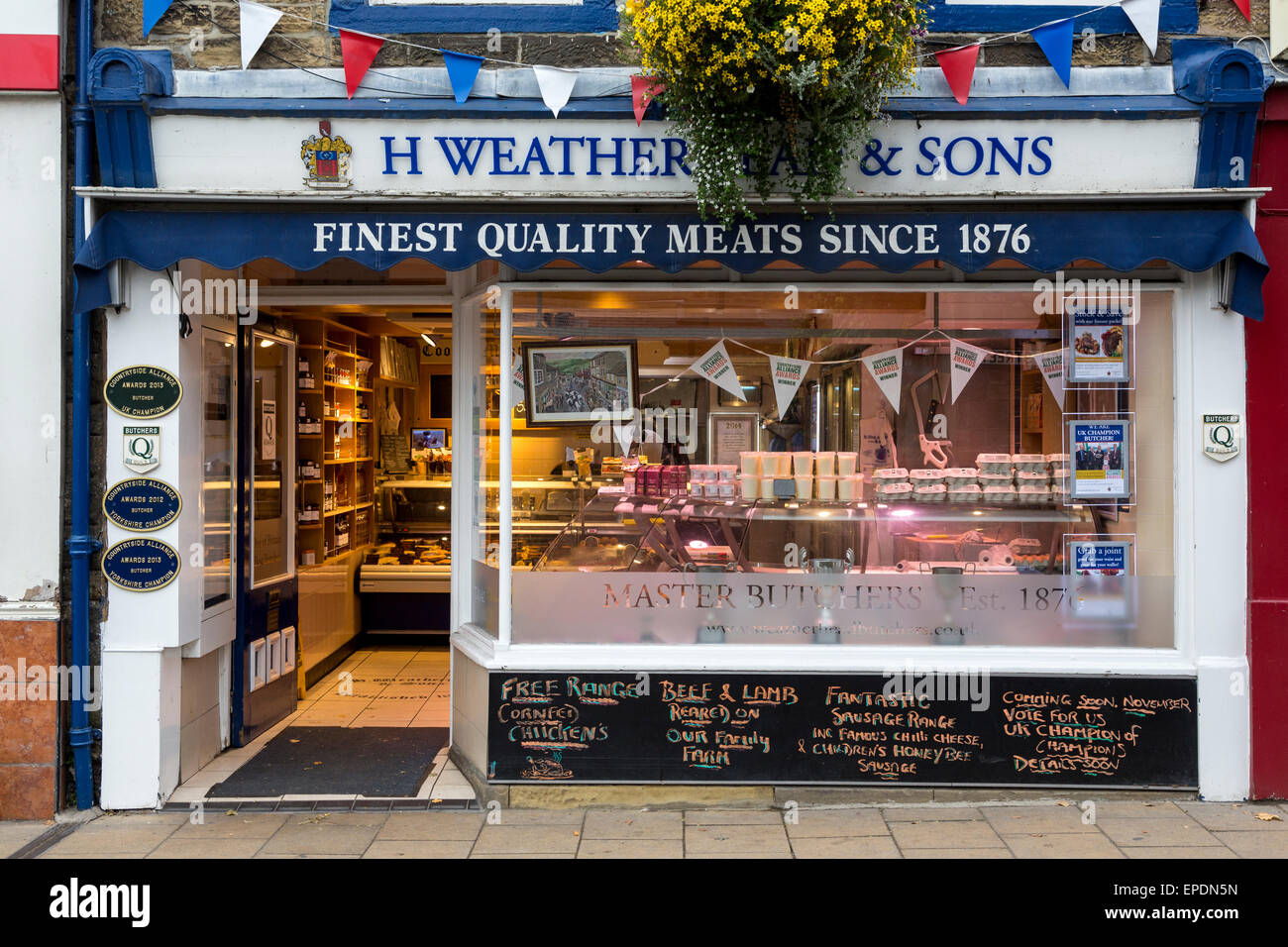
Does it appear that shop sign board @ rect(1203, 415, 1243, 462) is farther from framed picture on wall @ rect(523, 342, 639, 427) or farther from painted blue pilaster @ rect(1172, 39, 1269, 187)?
framed picture on wall @ rect(523, 342, 639, 427)

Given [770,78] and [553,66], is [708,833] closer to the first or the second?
[770,78]

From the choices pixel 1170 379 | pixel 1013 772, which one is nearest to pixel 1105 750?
pixel 1013 772

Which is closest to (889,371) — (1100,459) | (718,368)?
(718,368)

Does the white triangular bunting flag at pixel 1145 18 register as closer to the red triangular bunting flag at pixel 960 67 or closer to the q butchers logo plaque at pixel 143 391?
the red triangular bunting flag at pixel 960 67

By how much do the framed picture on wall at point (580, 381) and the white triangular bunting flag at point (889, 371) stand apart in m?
1.55

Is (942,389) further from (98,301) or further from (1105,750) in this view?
(98,301)

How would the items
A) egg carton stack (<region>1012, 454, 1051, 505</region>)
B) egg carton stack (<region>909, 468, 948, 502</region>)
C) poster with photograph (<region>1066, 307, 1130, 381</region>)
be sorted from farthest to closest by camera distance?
egg carton stack (<region>909, 468, 948, 502</region>), egg carton stack (<region>1012, 454, 1051, 505</region>), poster with photograph (<region>1066, 307, 1130, 381</region>)

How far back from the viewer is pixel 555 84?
5.73 m

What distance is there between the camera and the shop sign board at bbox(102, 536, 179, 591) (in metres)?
5.81

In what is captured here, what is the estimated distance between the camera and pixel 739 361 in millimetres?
6453

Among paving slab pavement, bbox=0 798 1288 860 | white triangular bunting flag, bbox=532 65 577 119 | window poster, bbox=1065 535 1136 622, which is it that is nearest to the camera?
paving slab pavement, bbox=0 798 1288 860

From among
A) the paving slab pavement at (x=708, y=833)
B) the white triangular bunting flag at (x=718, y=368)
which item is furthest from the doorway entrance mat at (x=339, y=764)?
the white triangular bunting flag at (x=718, y=368)

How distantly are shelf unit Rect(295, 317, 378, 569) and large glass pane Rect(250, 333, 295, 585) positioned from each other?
1.45 feet

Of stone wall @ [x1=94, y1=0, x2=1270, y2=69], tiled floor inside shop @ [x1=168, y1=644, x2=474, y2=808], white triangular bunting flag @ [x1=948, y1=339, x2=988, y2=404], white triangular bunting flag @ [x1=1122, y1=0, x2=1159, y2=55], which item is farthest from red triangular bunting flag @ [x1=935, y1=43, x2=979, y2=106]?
tiled floor inside shop @ [x1=168, y1=644, x2=474, y2=808]
